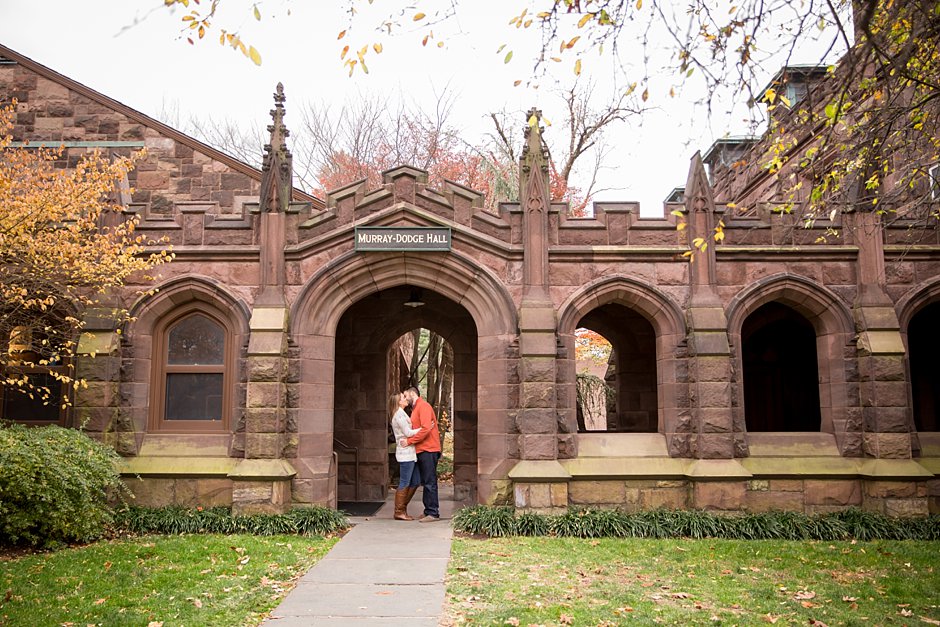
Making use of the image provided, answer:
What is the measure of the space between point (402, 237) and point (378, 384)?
3911mm

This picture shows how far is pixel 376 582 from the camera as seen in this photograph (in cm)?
745

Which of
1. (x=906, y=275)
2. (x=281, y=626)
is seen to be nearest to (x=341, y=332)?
(x=281, y=626)

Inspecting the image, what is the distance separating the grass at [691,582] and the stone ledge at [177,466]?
140 inches

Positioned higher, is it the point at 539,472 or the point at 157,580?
the point at 539,472

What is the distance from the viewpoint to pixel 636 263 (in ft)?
36.3

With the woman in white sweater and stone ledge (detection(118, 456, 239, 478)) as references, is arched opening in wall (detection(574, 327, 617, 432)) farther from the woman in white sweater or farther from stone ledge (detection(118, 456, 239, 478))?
stone ledge (detection(118, 456, 239, 478))

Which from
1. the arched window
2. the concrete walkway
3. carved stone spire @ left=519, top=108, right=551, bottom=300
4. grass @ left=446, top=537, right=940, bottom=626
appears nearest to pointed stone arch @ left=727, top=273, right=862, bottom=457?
grass @ left=446, top=537, right=940, bottom=626

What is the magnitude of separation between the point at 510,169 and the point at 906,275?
467 inches

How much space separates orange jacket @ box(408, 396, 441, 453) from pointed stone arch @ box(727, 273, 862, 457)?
4391 mm

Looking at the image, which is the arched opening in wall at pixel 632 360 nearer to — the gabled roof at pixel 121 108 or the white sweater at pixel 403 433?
the white sweater at pixel 403 433

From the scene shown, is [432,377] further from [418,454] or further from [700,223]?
[700,223]

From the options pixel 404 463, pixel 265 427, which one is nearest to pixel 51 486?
pixel 265 427

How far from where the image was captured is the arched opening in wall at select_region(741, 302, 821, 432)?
14.4 meters

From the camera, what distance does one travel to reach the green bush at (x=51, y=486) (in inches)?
334
